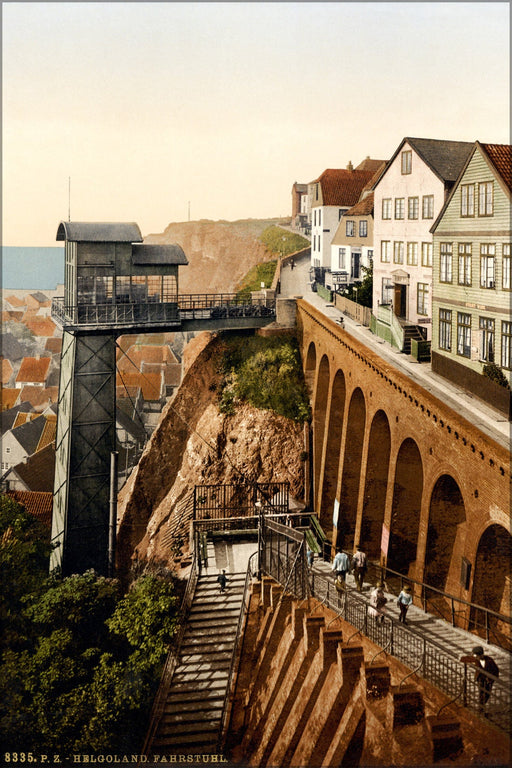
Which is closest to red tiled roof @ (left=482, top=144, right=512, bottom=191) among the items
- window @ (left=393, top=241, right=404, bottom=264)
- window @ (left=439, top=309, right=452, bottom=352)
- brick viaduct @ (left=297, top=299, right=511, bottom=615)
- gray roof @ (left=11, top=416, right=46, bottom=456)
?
window @ (left=439, top=309, right=452, bottom=352)

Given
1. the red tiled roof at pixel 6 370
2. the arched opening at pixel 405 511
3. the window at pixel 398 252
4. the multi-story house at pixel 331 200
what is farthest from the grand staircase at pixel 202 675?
the red tiled roof at pixel 6 370

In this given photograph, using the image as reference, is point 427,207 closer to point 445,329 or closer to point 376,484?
point 445,329

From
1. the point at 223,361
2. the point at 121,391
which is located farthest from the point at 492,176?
the point at 121,391

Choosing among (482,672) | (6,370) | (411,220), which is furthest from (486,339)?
(6,370)

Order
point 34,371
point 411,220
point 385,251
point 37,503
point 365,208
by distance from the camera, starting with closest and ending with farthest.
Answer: point 411,220, point 385,251, point 37,503, point 365,208, point 34,371

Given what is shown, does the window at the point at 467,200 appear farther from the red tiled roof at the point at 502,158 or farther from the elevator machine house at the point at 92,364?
the elevator machine house at the point at 92,364

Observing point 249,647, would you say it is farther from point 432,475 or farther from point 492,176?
point 492,176

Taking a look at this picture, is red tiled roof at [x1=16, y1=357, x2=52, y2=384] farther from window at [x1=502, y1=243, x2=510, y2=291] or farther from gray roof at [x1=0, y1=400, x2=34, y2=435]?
window at [x1=502, y1=243, x2=510, y2=291]
